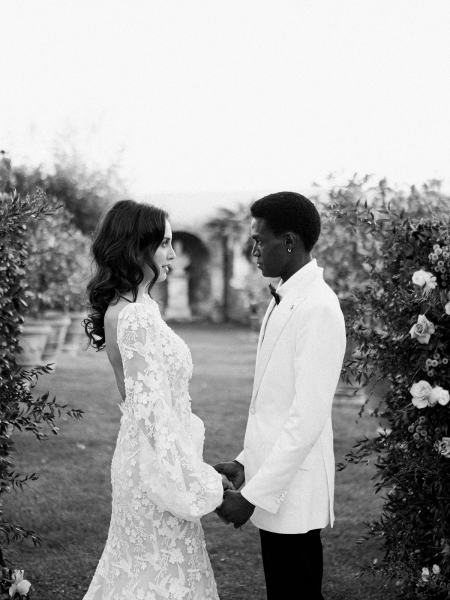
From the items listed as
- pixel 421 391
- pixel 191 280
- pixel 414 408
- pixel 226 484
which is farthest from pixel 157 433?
pixel 191 280

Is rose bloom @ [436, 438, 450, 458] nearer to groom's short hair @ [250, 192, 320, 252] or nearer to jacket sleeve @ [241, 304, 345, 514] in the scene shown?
jacket sleeve @ [241, 304, 345, 514]

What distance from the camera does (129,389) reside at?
8.72 ft

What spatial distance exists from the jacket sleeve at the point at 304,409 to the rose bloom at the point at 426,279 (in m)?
0.68

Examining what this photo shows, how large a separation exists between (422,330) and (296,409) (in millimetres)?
772

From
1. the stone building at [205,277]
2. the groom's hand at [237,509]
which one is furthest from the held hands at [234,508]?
the stone building at [205,277]

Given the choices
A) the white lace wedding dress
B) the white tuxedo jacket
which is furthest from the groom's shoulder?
the white lace wedding dress

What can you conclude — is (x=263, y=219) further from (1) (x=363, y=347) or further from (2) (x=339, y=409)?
(2) (x=339, y=409)

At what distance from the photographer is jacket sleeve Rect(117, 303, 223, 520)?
264cm

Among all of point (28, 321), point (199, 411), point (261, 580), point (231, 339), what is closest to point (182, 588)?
point (261, 580)

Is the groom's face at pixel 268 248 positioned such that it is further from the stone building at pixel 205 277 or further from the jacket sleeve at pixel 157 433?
the stone building at pixel 205 277

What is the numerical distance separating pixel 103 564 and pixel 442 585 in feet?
4.26

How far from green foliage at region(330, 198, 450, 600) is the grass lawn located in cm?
97

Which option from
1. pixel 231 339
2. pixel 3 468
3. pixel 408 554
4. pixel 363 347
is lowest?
pixel 231 339

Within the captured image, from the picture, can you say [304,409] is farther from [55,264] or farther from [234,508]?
[55,264]
